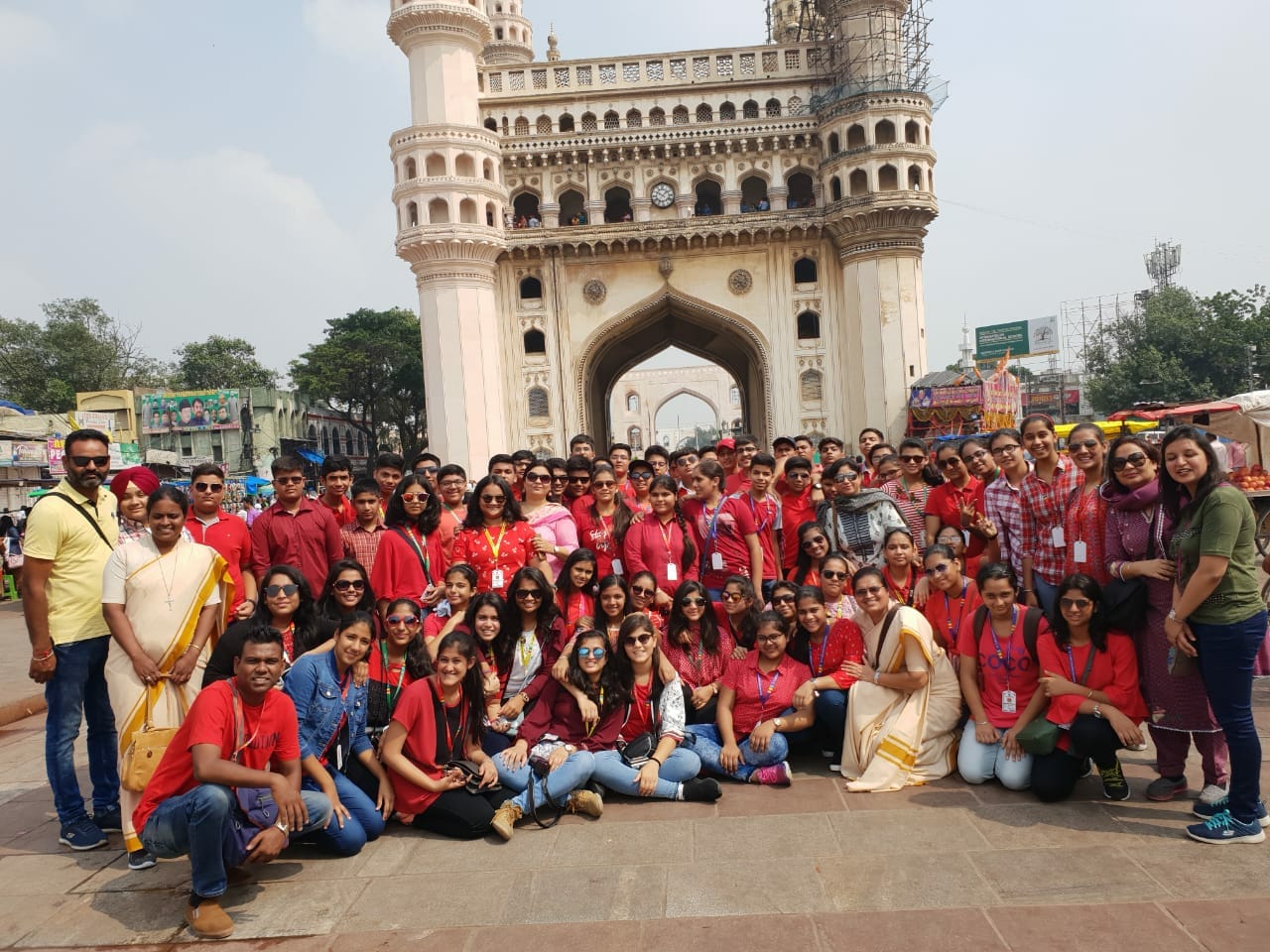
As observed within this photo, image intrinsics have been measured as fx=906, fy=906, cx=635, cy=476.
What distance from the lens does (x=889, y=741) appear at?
15.4 ft

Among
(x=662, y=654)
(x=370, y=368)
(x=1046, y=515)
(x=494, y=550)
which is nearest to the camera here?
(x=662, y=654)

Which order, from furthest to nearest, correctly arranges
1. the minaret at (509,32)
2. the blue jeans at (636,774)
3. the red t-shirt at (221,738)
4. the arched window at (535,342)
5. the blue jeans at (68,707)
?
1. the minaret at (509,32)
2. the arched window at (535,342)
3. the blue jeans at (636,774)
4. the blue jeans at (68,707)
5. the red t-shirt at (221,738)

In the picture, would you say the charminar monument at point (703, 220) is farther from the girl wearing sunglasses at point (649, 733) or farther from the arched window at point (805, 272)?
the girl wearing sunglasses at point (649, 733)

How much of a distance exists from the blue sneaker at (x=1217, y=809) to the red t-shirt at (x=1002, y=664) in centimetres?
83

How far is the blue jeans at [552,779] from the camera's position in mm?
4406

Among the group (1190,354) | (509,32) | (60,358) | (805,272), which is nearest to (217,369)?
(60,358)

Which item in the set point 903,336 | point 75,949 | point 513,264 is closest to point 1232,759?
point 75,949

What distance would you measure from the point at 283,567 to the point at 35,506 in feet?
3.79

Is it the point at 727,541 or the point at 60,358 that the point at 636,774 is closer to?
the point at 727,541

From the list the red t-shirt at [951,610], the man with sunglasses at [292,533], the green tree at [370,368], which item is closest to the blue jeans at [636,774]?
the red t-shirt at [951,610]

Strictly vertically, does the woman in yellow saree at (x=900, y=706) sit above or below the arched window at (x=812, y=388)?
below

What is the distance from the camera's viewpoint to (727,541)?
20.2ft

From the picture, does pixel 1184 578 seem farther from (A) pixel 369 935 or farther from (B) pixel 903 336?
(B) pixel 903 336

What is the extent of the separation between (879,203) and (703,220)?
4758 mm
